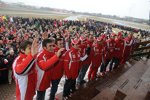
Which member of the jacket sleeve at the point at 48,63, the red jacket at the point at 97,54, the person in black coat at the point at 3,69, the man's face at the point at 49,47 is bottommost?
the person in black coat at the point at 3,69

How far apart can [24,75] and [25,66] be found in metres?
0.24

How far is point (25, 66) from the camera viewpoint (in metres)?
3.13

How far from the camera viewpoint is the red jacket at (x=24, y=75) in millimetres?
3148

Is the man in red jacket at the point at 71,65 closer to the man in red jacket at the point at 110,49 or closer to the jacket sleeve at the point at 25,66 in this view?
the jacket sleeve at the point at 25,66

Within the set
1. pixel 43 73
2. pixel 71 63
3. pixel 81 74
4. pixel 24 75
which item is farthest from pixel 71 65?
pixel 24 75

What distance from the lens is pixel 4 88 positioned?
667 cm

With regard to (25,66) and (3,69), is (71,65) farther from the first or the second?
(3,69)

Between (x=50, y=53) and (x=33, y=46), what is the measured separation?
41.3 inches

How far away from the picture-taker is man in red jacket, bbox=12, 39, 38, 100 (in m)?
3.14

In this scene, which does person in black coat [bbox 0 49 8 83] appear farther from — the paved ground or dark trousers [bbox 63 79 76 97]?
dark trousers [bbox 63 79 76 97]

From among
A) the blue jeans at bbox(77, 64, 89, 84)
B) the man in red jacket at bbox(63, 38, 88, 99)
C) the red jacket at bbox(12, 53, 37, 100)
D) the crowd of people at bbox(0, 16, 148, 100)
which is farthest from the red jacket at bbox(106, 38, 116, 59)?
the red jacket at bbox(12, 53, 37, 100)

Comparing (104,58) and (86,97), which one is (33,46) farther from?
(104,58)

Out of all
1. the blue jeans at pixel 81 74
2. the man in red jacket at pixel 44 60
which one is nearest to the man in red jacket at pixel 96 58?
the blue jeans at pixel 81 74

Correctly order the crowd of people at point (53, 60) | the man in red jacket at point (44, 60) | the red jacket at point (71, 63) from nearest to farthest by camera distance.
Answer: the crowd of people at point (53, 60) → the man in red jacket at point (44, 60) → the red jacket at point (71, 63)
